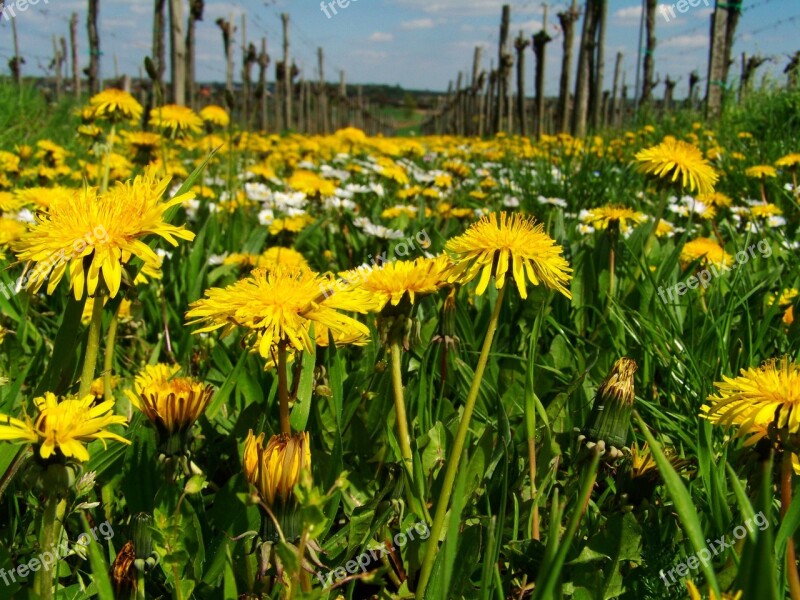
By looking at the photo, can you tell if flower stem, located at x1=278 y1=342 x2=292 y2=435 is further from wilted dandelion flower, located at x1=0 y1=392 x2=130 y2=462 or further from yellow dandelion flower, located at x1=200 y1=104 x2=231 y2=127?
yellow dandelion flower, located at x1=200 y1=104 x2=231 y2=127

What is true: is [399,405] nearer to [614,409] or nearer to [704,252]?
[614,409]

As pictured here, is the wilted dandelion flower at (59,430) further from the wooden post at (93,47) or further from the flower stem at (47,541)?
the wooden post at (93,47)

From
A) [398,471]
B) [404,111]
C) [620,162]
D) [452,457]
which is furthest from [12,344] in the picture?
[404,111]

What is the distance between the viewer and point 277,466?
0.84 meters

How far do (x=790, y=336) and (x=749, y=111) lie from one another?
7.03 m

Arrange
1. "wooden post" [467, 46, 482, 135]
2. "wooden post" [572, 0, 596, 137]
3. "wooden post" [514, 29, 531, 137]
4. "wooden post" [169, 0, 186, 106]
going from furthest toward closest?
"wooden post" [467, 46, 482, 135] < "wooden post" [514, 29, 531, 137] < "wooden post" [572, 0, 596, 137] < "wooden post" [169, 0, 186, 106]

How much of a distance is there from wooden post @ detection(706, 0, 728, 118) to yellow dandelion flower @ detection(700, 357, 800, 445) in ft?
34.5

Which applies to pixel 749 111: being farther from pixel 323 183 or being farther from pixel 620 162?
pixel 323 183

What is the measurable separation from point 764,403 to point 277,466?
25.7 inches

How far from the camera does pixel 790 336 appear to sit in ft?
5.85

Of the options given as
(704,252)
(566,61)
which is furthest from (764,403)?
(566,61)

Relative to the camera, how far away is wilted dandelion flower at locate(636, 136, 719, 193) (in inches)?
88.3

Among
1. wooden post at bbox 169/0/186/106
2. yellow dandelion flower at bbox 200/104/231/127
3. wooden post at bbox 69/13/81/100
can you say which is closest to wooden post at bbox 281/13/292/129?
wooden post at bbox 69/13/81/100

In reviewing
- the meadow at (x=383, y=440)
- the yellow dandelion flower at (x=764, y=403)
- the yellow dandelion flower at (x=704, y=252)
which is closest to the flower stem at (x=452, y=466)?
the meadow at (x=383, y=440)
